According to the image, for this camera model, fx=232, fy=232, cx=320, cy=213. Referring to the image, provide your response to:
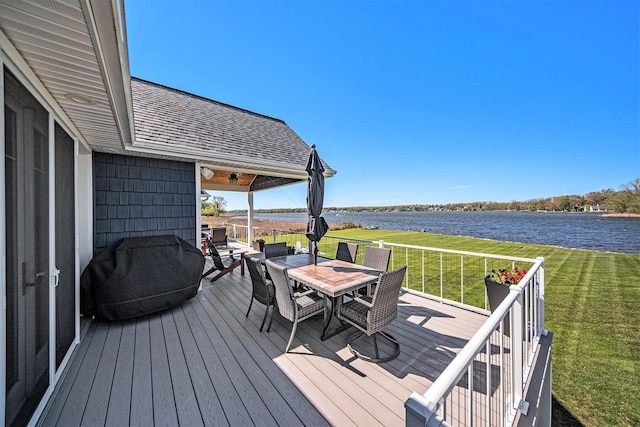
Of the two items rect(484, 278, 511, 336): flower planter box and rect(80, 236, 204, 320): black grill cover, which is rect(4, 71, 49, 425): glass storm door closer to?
rect(80, 236, 204, 320): black grill cover

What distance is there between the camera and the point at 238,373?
2344 millimetres

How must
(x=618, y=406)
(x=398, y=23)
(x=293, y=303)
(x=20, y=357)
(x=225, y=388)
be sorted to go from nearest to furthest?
1. (x=20, y=357)
2. (x=225, y=388)
3. (x=618, y=406)
4. (x=293, y=303)
5. (x=398, y=23)

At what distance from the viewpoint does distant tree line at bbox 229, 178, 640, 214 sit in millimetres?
23700

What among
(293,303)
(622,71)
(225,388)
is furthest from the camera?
(622,71)

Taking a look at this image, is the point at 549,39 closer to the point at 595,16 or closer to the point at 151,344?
the point at 595,16

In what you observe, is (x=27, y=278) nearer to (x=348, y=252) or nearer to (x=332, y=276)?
(x=332, y=276)

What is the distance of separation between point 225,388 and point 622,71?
658 inches

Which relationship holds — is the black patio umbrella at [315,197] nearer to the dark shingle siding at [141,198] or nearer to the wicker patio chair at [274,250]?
the wicker patio chair at [274,250]

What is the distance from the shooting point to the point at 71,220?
262cm

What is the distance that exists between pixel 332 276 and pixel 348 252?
1.44 meters

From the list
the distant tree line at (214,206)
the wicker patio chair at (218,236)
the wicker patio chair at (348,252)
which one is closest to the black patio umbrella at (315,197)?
the wicker patio chair at (348,252)

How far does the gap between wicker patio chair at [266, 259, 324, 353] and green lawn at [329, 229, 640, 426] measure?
2847 mm

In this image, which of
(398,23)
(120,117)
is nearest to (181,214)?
(120,117)

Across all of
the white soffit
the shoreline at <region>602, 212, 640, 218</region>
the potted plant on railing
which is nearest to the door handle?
the white soffit
